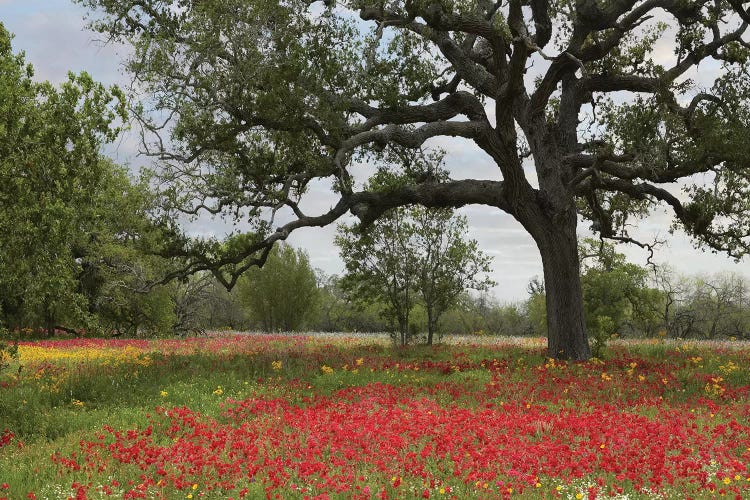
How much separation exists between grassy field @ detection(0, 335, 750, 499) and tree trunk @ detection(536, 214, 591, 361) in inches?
44.9

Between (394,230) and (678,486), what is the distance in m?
16.7

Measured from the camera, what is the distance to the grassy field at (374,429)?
7543 millimetres

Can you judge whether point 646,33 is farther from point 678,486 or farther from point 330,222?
point 678,486

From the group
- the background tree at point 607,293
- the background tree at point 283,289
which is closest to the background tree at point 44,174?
the background tree at point 607,293

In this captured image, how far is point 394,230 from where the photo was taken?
23.6m

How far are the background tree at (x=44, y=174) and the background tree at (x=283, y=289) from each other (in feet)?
105

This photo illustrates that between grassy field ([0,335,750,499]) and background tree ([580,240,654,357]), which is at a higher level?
background tree ([580,240,654,357])

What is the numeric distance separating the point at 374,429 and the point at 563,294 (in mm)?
10530

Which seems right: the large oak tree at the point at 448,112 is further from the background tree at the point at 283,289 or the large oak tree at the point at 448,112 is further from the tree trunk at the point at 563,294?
the background tree at the point at 283,289

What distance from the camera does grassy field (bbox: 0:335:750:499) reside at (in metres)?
7.54

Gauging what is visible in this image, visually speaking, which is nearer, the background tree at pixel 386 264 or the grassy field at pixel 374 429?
the grassy field at pixel 374 429

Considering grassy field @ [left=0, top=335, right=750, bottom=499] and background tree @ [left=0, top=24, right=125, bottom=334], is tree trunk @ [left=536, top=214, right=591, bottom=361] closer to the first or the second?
grassy field @ [left=0, top=335, right=750, bottom=499]

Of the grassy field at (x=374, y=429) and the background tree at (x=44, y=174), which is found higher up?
the background tree at (x=44, y=174)

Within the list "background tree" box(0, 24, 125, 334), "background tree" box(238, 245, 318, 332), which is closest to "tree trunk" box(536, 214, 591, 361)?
"background tree" box(0, 24, 125, 334)
